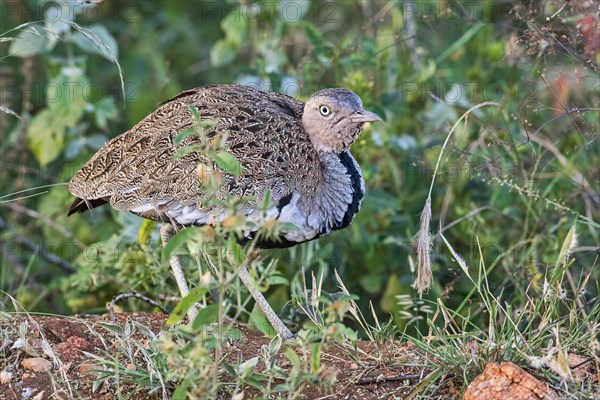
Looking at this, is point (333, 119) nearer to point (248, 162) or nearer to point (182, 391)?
point (248, 162)

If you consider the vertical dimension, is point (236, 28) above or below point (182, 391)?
above

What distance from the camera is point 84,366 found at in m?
3.36

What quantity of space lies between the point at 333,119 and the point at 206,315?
5.41ft

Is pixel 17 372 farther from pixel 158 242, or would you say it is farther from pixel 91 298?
pixel 91 298

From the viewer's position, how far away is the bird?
396 cm

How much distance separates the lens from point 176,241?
265 cm

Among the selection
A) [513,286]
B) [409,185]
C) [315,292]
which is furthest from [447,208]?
[315,292]

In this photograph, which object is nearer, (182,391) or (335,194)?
(182,391)

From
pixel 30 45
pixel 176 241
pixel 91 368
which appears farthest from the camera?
pixel 30 45

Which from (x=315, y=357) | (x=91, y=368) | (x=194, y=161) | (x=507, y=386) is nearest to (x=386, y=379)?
(x=507, y=386)

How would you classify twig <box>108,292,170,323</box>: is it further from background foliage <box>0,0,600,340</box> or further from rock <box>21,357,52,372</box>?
rock <box>21,357,52,372</box>

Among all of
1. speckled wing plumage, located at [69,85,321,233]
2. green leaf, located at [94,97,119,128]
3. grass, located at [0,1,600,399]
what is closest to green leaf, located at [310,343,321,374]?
grass, located at [0,1,600,399]

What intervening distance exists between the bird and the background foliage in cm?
35

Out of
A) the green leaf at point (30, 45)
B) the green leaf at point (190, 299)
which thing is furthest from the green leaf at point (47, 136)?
the green leaf at point (190, 299)
